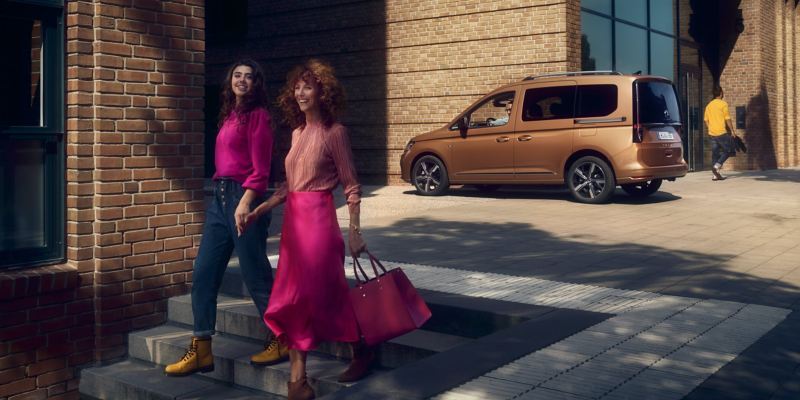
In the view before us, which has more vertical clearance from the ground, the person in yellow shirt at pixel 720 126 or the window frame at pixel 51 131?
the person in yellow shirt at pixel 720 126

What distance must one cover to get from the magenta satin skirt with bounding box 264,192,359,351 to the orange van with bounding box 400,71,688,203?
9.10m

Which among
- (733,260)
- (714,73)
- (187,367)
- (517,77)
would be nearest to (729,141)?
(517,77)

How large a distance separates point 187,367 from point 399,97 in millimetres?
13526

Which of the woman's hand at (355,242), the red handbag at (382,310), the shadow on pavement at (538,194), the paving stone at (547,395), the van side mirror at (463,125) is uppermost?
the van side mirror at (463,125)

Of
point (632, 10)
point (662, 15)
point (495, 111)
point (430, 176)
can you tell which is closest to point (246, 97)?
point (430, 176)

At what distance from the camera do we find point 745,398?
3791mm

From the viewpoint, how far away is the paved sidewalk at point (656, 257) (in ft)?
13.7

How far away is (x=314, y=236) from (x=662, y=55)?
1802 centimetres

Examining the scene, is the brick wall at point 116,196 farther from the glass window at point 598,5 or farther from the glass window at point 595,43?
the glass window at point 598,5

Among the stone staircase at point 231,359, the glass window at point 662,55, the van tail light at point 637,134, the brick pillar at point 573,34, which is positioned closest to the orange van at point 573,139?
the van tail light at point 637,134

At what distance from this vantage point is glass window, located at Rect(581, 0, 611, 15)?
1711 centimetres

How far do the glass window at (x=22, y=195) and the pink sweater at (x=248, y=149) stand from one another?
1634 mm

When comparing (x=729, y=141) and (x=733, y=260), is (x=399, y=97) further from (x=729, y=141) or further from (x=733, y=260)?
(x=733, y=260)

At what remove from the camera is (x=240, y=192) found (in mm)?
5055
